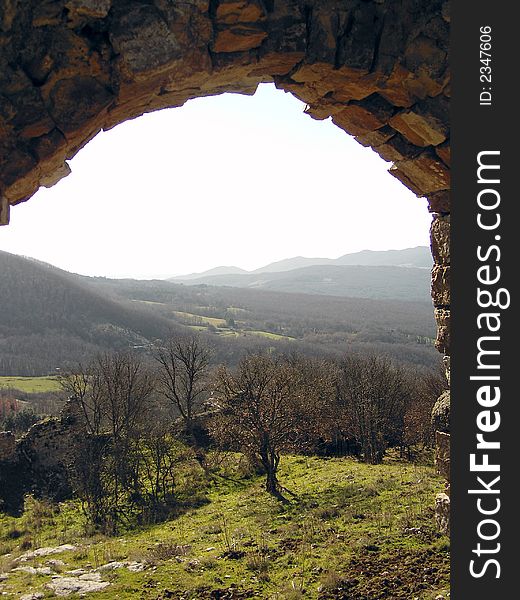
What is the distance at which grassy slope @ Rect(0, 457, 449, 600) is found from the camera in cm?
676

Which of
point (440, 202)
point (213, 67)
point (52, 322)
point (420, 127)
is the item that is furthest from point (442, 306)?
point (52, 322)

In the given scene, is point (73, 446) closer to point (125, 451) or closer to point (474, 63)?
point (125, 451)

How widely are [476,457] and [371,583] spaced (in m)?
3.30

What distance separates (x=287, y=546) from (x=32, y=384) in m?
55.9

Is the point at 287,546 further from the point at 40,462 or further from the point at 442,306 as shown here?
the point at 40,462

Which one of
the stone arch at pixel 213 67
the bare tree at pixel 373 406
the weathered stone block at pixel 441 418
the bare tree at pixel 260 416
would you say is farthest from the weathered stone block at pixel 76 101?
the bare tree at pixel 373 406

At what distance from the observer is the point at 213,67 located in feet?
14.6

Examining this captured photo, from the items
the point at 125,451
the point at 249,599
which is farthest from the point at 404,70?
the point at 125,451

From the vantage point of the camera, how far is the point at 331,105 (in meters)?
5.17

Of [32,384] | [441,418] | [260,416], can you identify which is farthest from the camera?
[32,384]

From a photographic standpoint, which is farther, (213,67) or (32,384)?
(32,384)

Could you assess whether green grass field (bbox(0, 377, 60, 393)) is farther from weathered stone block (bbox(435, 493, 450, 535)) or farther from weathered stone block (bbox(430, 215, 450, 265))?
weathered stone block (bbox(430, 215, 450, 265))

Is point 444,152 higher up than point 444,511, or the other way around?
point 444,152

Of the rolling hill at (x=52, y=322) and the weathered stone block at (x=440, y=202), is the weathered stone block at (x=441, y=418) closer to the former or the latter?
the weathered stone block at (x=440, y=202)
